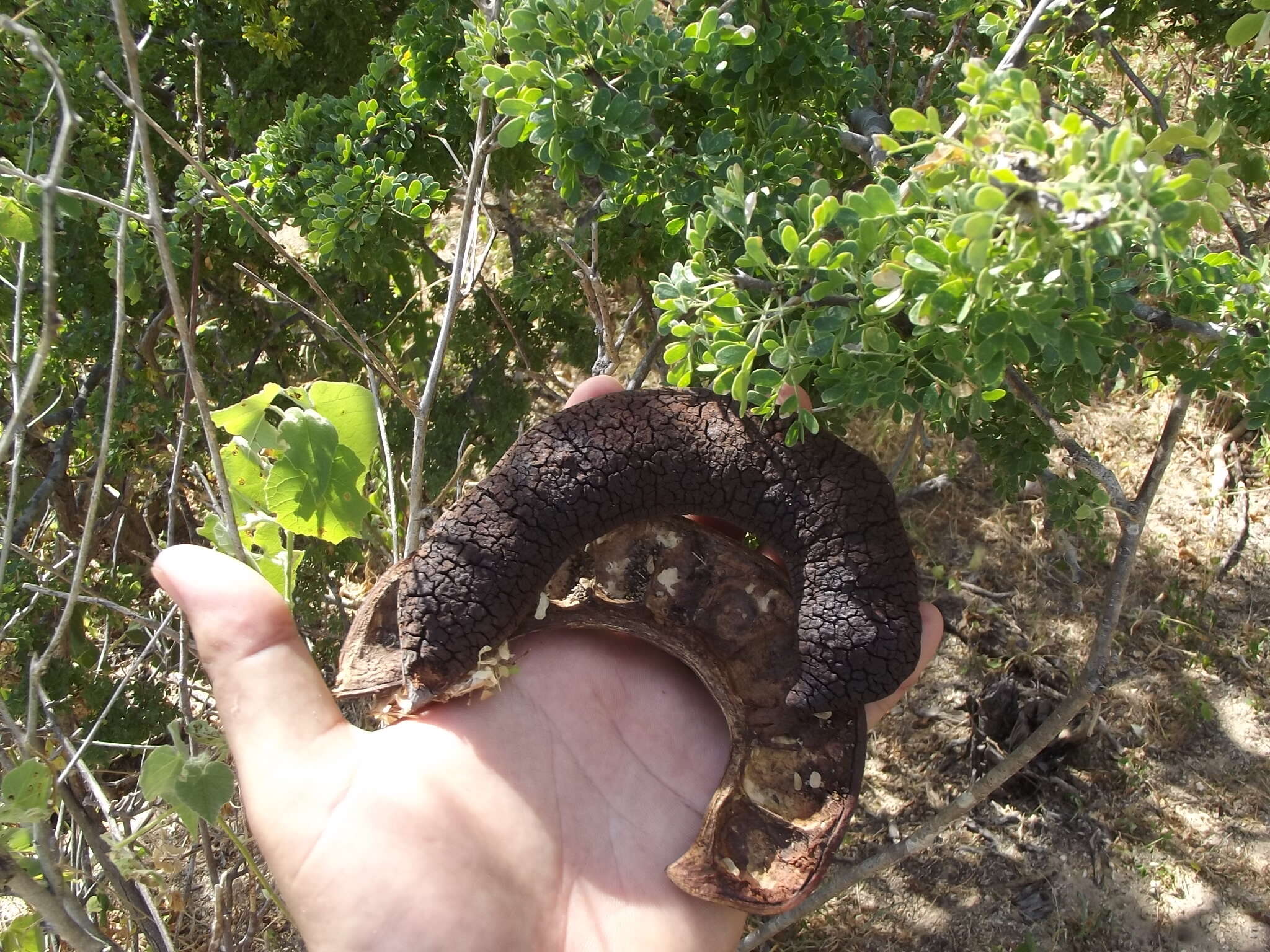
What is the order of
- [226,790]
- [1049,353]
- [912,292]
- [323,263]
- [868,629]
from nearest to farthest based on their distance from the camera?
[912,292]
[1049,353]
[226,790]
[868,629]
[323,263]

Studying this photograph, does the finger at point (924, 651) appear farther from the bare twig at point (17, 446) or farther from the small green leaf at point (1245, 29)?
the bare twig at point (17, 446)

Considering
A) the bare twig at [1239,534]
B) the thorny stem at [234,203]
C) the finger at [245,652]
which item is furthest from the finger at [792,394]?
the bare twig at [1239,534]

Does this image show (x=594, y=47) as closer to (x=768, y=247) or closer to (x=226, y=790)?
(x=768, y=247)

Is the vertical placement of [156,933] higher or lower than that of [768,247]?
lower

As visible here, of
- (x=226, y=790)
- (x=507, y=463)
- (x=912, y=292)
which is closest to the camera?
(x=912, y=292)

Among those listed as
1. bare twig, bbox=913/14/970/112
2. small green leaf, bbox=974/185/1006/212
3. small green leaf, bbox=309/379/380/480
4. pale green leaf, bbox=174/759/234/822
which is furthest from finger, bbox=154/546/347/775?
bare twig, bbox=913/14/970/112

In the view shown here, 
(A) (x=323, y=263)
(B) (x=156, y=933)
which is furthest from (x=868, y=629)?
(B) (x=156, y=933)

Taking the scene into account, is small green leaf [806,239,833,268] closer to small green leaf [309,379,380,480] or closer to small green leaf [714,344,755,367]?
small green leaf [714,344,755,367]
